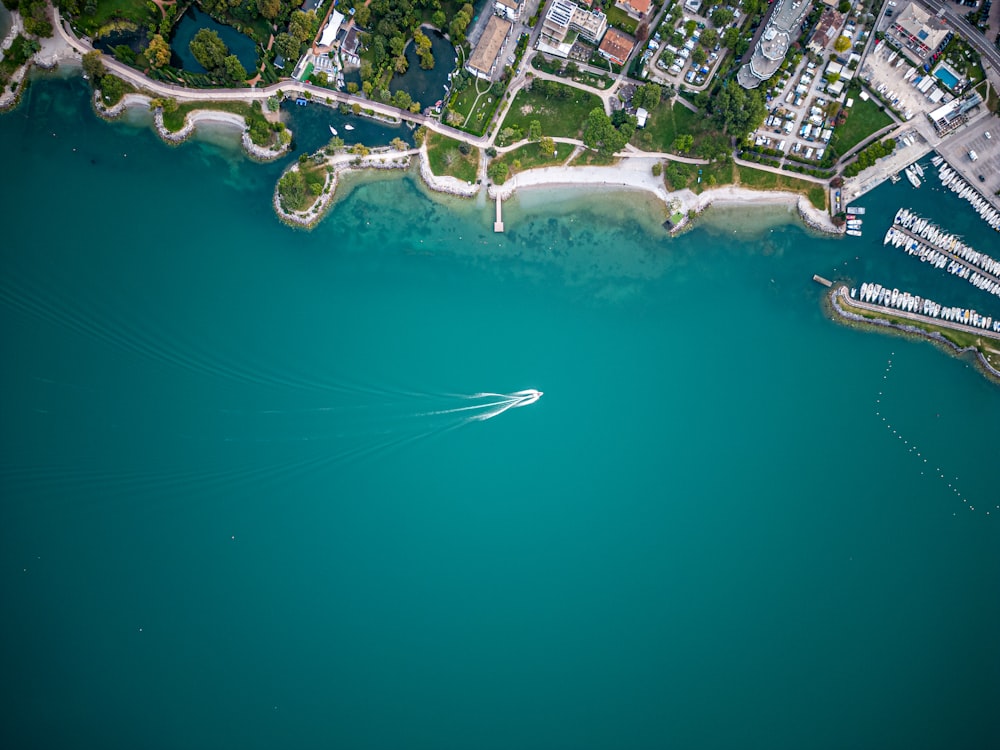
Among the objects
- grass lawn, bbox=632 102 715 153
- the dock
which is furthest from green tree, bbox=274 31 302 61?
grass lawn, bbox=632 102 715 153

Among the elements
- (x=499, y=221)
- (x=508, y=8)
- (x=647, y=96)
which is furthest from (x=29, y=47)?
(x=647, y=96)

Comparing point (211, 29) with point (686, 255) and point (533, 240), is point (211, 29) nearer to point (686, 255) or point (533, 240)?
point (533, 240)

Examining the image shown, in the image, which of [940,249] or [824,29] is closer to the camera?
[824,29]

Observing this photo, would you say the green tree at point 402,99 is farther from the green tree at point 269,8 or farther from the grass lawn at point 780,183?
the grass lawn at point 780,183

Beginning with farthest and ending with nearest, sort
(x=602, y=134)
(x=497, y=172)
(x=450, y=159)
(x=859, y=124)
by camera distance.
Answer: (x=450, y=159) → (x=859, y=124) → (x=497, y=172) → (x=602, y=134)

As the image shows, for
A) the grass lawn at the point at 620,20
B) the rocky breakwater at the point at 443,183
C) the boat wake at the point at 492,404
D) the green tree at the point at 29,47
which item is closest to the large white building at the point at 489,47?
the rocky breakwater at the point at 443,183

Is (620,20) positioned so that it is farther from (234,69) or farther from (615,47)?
(234,69)

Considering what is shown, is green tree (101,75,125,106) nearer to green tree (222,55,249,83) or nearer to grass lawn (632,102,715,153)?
green tree (222,55,249,83)
